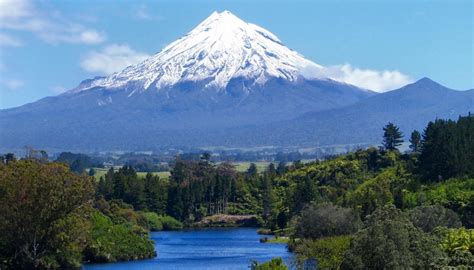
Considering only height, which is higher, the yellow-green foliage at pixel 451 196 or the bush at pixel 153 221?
the yellow-green foliage at pixel 451 196

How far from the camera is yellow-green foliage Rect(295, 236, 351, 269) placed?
4297cm

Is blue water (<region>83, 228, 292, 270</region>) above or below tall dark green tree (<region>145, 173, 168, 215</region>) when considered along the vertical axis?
below

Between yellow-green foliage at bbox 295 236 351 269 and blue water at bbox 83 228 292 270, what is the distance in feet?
13.8

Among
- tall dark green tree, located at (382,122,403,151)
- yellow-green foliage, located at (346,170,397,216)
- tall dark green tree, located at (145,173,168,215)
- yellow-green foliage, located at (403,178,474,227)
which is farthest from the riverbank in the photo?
yellow-green foliage, located at (403,178,474,227)

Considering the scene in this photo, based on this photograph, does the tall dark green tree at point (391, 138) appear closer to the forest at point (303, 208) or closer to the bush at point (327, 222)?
the forest at point (303, 208)

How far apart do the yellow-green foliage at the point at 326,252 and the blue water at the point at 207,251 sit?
4.21m

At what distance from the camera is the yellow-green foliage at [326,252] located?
43.0 meters

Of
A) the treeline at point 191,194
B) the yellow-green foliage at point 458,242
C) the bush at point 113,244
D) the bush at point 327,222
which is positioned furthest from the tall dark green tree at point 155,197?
the yellow-green foliage at point 458,242

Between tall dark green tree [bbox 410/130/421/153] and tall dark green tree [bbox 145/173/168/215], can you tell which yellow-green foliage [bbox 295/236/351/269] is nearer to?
tall dark green tree [bbox 410/130/421/153]

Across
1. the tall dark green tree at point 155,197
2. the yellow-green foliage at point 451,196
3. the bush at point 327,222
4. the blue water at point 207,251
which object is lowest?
the blue water at point 207,251

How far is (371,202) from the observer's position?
65312 millimetres

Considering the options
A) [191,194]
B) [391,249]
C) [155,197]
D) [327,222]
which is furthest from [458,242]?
[191,194]

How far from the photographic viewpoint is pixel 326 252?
148 feet

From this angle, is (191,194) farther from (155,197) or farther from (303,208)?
(303,208)
